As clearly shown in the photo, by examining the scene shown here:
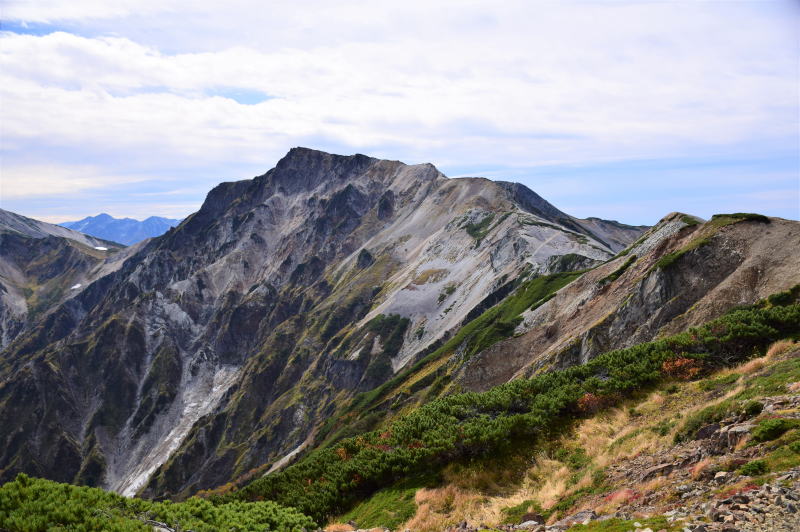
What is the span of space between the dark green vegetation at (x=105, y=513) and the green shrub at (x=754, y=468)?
18.8 m

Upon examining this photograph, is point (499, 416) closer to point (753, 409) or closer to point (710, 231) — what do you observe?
point (753, 409)

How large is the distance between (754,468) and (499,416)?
16581 millimetres

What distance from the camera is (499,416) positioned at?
104ft

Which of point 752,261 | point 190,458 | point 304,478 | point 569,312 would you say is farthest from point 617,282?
point 190,458

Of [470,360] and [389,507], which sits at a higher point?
[389,507]

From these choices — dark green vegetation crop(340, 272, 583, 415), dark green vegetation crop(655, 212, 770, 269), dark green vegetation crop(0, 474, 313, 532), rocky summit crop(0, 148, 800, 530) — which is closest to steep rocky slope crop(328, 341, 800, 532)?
rocky summit crop(0, 148, 800, 530)

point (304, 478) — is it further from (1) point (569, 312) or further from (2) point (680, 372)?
(1) point (569, 312)

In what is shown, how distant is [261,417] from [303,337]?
36.0m

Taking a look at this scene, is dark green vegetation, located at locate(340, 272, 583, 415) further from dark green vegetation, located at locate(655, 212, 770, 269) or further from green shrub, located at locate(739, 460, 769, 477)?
green shrub, located at locate(739, 460, 769, 477)

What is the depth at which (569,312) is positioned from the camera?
252 feet

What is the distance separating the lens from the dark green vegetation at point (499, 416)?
97.5ft

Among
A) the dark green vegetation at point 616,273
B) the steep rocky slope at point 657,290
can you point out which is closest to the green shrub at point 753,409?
the steep rocky slope at point 657,290

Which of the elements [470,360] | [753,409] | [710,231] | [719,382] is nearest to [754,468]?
[753,409]

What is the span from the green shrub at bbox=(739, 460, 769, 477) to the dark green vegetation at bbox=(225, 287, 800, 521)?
13647 millimetres
